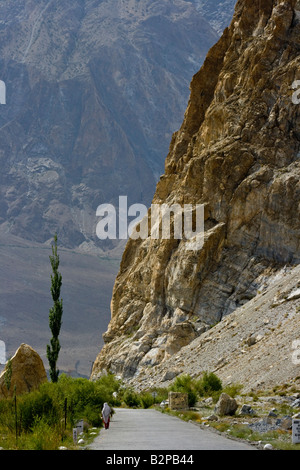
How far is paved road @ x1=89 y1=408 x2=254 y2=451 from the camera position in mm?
18156

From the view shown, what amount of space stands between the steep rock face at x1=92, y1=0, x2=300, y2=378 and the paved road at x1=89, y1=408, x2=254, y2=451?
33148mm

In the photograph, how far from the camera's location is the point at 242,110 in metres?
66.2

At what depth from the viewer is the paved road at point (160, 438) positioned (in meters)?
18.2

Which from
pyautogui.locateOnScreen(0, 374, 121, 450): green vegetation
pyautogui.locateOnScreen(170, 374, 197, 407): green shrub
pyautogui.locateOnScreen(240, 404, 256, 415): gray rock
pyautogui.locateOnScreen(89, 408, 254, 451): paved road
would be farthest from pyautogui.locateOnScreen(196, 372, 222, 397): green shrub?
pyautogui.locateOnScreen(89, 408, 254, 451): paved road

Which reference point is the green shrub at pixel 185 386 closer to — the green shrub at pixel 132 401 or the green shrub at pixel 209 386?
the green shrub at pixel 209 386

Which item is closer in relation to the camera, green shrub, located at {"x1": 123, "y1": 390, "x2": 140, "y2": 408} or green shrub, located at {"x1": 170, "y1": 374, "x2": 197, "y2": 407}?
green shrub, located at {"x1": 170, "y1": 374, "x2": 197, "y2": 407}

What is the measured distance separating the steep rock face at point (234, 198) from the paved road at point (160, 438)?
33148mm

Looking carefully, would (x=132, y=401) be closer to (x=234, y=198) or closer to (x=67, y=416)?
(x=234, y=198)

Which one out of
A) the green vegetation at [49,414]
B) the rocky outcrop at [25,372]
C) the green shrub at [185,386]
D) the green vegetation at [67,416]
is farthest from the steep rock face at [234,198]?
the green vegetation at [49,414]

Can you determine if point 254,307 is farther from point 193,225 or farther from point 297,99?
point 297,99

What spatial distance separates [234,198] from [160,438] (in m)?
43.5

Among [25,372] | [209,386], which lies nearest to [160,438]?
[25,372]

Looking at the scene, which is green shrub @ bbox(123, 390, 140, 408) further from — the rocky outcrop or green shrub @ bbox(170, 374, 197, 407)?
the rocky outcrop
